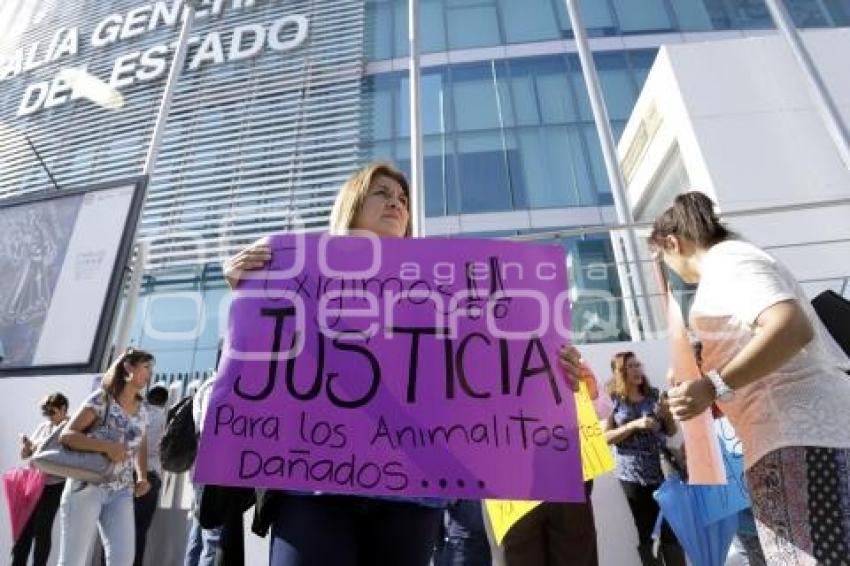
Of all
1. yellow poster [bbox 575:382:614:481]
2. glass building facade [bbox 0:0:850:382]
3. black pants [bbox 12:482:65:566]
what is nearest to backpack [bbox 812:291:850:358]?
yellow poster [bbox 575:382:614:481]

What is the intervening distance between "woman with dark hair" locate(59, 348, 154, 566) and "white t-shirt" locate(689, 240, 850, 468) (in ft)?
10.7

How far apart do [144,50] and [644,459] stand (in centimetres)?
2100

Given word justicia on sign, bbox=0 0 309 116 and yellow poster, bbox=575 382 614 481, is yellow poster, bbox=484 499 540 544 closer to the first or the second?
yellow poster, bbox=575 382 614 481

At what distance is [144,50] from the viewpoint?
18812 mm

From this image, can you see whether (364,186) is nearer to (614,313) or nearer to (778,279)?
(778,279)

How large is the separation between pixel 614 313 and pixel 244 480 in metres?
4.26

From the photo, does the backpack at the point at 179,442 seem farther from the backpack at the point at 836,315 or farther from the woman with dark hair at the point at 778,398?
the backpack at the point at 836,315

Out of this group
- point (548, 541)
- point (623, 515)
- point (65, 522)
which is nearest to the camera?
point (548, 541)

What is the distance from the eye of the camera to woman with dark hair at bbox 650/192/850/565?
127 cm

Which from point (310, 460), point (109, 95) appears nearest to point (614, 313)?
point (310, 460)

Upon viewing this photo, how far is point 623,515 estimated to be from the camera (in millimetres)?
4168

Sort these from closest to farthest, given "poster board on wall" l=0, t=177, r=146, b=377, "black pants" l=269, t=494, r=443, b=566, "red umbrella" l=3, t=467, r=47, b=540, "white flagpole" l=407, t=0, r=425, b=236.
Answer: "black pants" l=269, t=494, r=443, b=566 → "red umbrella" l=3, t=467, r=47, b=540 → "poster board on wall" l=0, t=177, r=146, b=377 → "white flagpole" l=407, t=0, r=425, b=236

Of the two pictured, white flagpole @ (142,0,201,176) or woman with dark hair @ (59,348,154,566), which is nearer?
woman with dark hair @ (59,348,154,566)

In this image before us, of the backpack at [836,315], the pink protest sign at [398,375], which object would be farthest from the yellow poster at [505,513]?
the backpack at [836,315]
